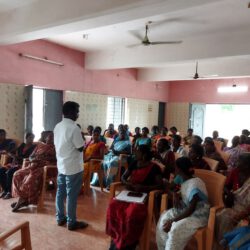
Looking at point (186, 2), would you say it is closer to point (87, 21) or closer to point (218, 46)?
point (87, 21)

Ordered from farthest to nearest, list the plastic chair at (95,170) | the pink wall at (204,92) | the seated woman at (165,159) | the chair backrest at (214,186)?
the pink wall at (204,92), the plastic chair at (95,170), the seated woman at (165,159), the chair backrest at (214,186)

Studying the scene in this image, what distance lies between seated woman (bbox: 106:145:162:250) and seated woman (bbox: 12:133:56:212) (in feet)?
4.67

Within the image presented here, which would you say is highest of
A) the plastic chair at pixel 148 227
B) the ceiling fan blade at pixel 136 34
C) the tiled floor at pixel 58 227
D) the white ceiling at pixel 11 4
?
the ceiling fan blade at pixel 136 34

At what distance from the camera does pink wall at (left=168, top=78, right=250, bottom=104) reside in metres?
8.77

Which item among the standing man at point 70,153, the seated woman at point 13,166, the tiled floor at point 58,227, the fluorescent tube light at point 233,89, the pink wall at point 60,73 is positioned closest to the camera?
the tiled floor at point 58,227

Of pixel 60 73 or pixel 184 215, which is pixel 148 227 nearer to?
pixel 184 215

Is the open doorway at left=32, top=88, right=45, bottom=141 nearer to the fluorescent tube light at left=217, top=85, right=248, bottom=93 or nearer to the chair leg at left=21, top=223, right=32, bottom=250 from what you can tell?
the chair leg at left=21, top=223, right=32, bottom=250

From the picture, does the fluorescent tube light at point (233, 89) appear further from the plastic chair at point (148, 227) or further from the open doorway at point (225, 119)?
the plastic chair at point (148, 227)

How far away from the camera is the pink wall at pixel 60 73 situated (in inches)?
200

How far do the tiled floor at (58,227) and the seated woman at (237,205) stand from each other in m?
1.14

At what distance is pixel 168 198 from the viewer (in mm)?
2545

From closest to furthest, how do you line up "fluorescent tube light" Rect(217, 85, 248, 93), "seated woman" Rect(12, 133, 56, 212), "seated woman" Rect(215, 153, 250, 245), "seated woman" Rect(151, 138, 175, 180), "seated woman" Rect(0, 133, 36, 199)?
"seated woman" Rect(215, 153, 250, 245)
"seated woman" Rect(151, 138, 175, 180)
"seated woman" Rect(12, 133, 56, 212)
"seated woman" Rect(0, 133, 36, 199)
"fluorescent tube light" Rect(217, 85, 248, 93)

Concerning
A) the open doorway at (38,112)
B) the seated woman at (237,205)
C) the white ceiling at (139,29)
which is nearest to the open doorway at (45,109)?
the open doorway at (38,112)

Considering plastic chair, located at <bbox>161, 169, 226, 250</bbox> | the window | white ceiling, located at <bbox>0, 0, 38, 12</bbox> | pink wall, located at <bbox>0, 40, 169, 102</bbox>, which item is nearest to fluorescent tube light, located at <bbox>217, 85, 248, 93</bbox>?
pink wall, located at <bbox>0, 40, 169, 102</bbox>
